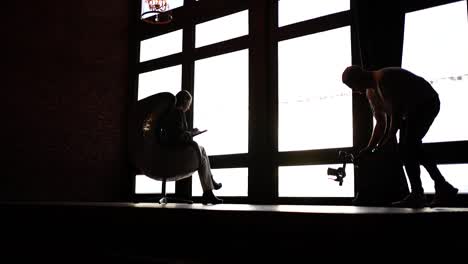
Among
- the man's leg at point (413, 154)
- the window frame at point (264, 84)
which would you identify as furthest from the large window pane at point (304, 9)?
the man's leg at point (413, 154)

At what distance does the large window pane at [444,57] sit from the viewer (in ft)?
11.8

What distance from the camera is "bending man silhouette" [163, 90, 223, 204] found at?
11.6 feet

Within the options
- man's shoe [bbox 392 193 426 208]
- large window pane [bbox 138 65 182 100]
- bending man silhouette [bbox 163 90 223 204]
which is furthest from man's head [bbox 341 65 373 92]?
large window pane [bbox 138 65 182 100]

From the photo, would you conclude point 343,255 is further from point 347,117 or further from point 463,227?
point 347,117

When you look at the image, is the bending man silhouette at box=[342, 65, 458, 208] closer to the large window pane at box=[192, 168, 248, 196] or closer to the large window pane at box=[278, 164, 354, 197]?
the large window pane at box=[278, 164, 354, 197]

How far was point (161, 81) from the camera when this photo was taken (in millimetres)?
5984

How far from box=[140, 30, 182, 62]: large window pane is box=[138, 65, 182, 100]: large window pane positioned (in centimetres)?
23

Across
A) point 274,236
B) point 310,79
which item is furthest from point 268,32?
point 274,236

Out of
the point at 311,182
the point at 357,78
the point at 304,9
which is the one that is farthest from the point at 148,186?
the point at 357,78

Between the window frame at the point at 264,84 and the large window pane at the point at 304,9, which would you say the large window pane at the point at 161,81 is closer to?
the window frame at the point at 264,84

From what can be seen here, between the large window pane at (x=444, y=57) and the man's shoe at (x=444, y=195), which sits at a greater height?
the large window pane at (x=444, y=57)

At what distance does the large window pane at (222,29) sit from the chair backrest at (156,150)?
6.43 feet

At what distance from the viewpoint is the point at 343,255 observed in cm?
182

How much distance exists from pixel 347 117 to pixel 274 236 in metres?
2.55
